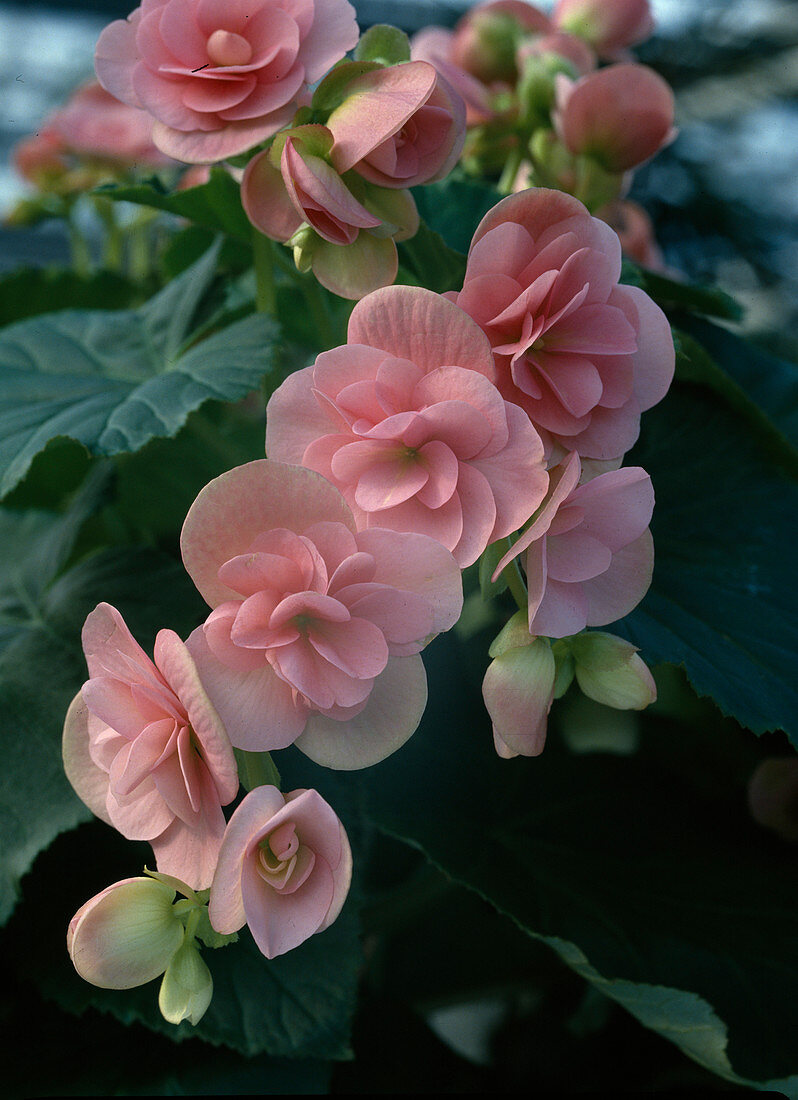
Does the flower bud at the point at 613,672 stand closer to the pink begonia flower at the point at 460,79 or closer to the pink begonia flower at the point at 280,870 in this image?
the pink begonia flower at the point at 280,870

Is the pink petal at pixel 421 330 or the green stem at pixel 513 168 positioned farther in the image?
the green stem at pixel 513 168

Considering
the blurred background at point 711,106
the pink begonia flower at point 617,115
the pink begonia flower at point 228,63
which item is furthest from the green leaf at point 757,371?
the blurred background at point 711,106

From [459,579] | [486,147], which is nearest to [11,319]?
[486,147]

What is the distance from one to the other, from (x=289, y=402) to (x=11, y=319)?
1.84ft

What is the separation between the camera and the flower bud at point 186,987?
27cm

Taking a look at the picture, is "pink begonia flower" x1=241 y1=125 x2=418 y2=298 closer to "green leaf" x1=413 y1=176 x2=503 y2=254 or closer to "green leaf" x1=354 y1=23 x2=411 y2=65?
"green leaf" x1=354 y1=23 x2=411 y2=65

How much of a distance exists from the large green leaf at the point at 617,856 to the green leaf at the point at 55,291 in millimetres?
420

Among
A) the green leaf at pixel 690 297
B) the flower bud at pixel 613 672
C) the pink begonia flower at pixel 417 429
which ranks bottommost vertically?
the green leaf at pixel 690 297

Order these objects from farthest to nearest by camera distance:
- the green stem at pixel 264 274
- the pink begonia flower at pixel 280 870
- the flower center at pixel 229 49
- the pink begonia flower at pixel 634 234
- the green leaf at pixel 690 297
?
the pink begonia flower at pixel 634 234
the green leaf at pixel 690 297
the green stem at pixel 264 274
the flower center at pixel 229 49
the pink begonia flower at pixel 280 870

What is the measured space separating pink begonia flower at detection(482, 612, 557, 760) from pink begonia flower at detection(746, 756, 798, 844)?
263mm

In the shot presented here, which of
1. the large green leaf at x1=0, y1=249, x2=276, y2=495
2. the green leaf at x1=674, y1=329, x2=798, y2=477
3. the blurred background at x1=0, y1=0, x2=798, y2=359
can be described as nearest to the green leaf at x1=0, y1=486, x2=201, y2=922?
the large green leaf at x1=0, y1=249, x2=276, y2=495

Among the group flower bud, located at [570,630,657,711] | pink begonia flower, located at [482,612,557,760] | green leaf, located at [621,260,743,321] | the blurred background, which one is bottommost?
the blurred background

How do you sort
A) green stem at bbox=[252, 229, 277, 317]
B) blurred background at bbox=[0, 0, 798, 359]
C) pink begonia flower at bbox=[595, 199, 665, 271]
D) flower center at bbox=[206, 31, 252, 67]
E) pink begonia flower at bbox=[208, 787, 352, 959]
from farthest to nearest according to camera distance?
blurred background at bbox=[0, 0, 798, 359] < pink begonia flower at bbox=[595, 199, 665, 271] < green stem at bbox=[252, 229, 277, 317] < flower center at bbox=[206, 31, 252, 67] < pink begonia flower at bbox=[208, 787, 352, 959]

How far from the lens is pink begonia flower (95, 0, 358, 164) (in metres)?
0.35
